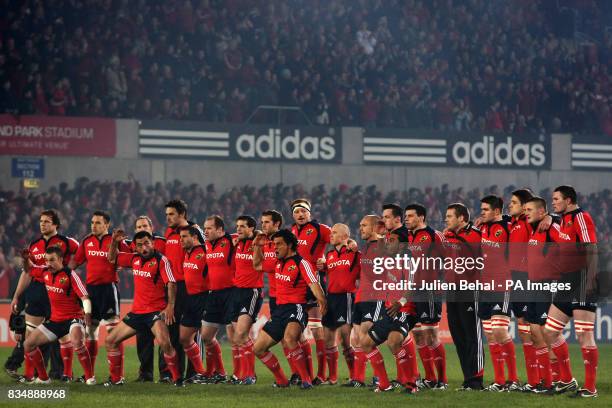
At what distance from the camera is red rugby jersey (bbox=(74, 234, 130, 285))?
13.3 meters

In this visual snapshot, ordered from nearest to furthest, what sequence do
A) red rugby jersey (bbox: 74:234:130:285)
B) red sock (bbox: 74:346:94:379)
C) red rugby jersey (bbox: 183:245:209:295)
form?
red sock (bbox: 74:346:94:379)
red rugby jersey (bbox: 183:245:209:295)
red rugby jersey (bbox: 74:234:130:285)

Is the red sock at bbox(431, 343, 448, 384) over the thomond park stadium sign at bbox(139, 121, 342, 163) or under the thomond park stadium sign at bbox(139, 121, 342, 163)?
under

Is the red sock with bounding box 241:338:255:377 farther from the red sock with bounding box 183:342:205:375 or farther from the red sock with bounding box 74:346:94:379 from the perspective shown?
the red sock with bounding box 74:346:94:379

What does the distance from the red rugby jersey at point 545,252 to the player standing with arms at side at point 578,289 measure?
0.07m

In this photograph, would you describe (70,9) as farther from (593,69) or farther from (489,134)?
(593,69)

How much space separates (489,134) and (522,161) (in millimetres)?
1092

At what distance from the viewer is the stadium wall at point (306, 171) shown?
24812 millimetres

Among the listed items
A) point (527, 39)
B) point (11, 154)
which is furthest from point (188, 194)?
point (527, 39)

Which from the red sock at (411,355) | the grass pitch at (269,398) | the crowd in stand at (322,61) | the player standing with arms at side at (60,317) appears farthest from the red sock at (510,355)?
the crowd in stand at (322,61)

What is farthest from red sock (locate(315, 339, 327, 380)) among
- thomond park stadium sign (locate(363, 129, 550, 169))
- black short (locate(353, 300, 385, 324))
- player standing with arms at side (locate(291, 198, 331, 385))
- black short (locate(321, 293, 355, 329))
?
thomond park stadium sign (locate(363, 129, 550, 169))

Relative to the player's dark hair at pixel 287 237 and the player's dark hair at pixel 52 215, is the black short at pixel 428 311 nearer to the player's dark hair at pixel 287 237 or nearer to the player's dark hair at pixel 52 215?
the player's dark hair at pixel 287 237

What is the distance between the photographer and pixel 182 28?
27.4 m

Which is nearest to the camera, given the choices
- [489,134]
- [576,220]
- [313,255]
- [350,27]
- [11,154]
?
[576,220]

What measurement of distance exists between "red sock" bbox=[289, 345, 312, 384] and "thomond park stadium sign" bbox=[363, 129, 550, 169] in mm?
15071
